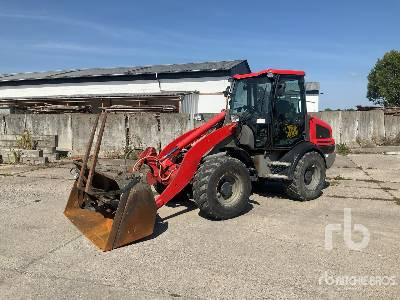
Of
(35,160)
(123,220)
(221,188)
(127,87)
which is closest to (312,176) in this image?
(221,188)

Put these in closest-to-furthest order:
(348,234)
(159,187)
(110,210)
Result: (348,234) → (110,210) → (159,187)

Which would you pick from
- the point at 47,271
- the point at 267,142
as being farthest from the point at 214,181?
the point at 47,271

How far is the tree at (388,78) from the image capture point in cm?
4659

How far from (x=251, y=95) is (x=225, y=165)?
6.60 ft

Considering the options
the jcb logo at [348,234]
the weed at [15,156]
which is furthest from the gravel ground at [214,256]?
the weed at [15,156]

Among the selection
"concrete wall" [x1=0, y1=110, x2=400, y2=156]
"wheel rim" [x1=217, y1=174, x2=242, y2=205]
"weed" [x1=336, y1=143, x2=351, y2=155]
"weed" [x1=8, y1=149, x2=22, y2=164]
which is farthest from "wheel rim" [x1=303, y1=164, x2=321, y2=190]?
"weed" [x1=8, y1=149, x2=22, y2=164]

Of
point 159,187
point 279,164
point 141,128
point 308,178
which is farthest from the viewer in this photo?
point 141,128

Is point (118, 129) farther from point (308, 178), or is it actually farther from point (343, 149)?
point (308, 178)

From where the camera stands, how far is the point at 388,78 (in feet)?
157

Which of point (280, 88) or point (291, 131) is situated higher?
point (280, 88)

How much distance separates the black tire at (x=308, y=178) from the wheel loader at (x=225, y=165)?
0.02 m

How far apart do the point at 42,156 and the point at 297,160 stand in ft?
30.0

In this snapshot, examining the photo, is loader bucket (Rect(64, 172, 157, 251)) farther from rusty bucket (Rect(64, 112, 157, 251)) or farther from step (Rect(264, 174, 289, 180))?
step (Rect(264, 174, 289, 180))

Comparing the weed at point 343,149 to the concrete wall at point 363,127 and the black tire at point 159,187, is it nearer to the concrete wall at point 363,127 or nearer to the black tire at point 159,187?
the concrete wall at point 363,127
